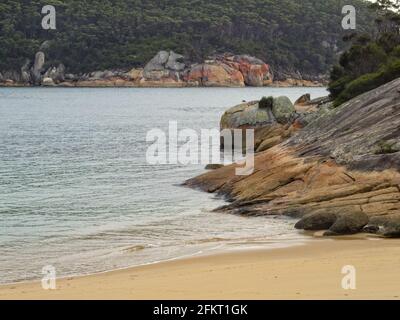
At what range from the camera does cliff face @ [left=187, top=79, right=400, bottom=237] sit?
22141mm

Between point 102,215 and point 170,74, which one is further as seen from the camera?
point 170,74

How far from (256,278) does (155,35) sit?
17935cm

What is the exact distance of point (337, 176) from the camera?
2497cm

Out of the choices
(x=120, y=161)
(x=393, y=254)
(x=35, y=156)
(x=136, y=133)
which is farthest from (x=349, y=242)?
(x=136, y=133)

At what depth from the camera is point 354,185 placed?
23953mm

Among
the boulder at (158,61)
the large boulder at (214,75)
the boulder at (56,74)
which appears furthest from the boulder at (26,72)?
the large boulder at (214,75)

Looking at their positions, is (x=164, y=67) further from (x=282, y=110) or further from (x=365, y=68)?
(x=282, y=110)

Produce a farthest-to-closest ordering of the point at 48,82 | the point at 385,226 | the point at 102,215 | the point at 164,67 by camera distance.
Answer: the point at 48,82, the point at 164,67, the point at 102,215, the point at 385,226

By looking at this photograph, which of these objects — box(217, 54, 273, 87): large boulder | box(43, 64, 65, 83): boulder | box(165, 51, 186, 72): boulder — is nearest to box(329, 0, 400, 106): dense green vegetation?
box(165, 51, 186, 72): boulder

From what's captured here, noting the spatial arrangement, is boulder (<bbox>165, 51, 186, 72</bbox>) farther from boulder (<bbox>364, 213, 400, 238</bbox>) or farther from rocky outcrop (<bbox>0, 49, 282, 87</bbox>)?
boulder (<bbox>364, 213, 400, 238</bbox>)

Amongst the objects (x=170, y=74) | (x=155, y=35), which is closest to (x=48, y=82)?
(x=155, y=35)

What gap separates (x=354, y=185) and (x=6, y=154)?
28595 millimetres

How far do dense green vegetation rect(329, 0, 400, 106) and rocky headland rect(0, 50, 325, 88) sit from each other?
369ft

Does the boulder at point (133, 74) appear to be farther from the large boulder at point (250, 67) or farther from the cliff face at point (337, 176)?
the cliff face at point (337, 176)
